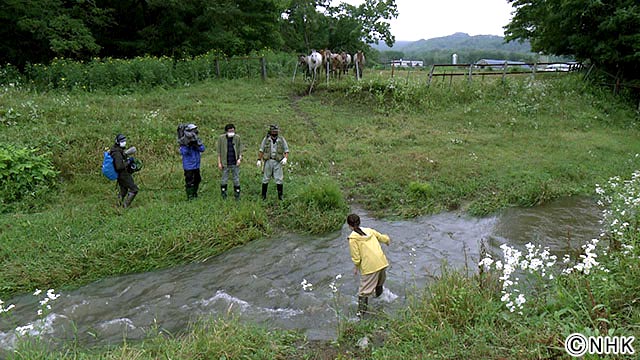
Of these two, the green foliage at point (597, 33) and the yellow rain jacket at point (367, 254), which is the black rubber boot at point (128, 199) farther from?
the green foliage at point (597, 33)

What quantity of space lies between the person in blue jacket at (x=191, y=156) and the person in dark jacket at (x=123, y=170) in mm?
1068

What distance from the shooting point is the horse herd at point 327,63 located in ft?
65.7

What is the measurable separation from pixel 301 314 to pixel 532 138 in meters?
11.7

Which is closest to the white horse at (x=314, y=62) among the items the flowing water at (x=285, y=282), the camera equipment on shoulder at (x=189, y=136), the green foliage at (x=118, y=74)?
the green foliage at (x=118, y=74)

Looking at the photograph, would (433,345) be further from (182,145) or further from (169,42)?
(169,42)

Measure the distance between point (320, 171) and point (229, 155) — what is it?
9.58ft

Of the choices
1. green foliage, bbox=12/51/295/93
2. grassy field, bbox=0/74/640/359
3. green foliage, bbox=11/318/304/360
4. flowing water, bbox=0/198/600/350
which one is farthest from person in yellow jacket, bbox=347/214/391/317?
green foliage, bbox=12/51/295/93

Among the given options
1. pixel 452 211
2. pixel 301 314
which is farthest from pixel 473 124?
pixel 301 314

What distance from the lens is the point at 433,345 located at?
14.0 feet

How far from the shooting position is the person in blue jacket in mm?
9031

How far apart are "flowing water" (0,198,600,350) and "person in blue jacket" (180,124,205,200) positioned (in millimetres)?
2202

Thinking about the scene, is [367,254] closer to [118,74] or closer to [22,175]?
[22,175]

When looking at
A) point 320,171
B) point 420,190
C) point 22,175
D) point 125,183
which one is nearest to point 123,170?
point 125,183

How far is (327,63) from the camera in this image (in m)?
20.3
